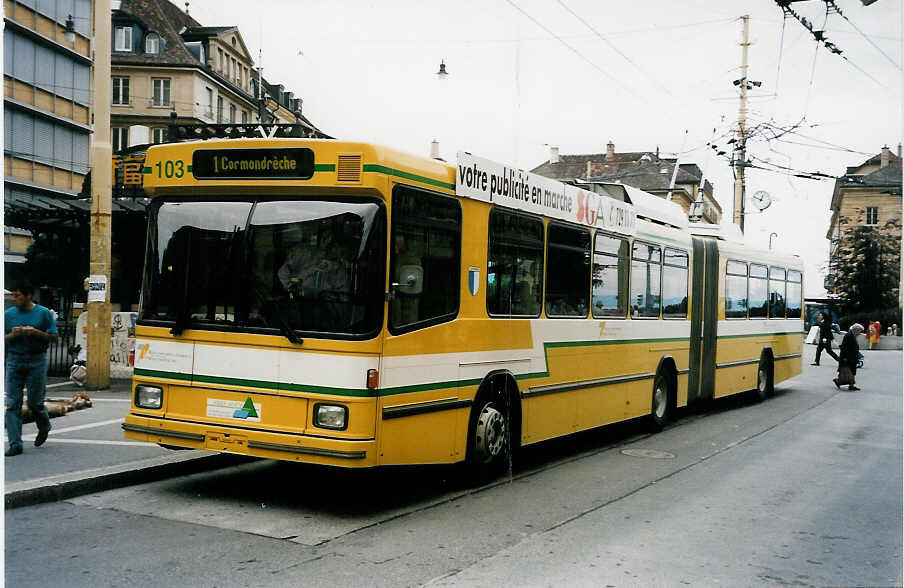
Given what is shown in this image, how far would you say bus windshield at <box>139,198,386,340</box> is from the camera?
7.09 m

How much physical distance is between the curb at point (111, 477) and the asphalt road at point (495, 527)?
0.11 m

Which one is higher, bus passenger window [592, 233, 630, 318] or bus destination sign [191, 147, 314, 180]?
bus destination sign [191, 147, 314, 180]

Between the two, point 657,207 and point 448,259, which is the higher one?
point 657,207

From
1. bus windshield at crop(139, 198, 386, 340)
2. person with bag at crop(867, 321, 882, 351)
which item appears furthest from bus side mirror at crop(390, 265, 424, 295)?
person with bag at crop(867, 321, 882, 351)

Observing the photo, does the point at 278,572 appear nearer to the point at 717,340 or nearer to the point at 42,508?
the point at 42,508

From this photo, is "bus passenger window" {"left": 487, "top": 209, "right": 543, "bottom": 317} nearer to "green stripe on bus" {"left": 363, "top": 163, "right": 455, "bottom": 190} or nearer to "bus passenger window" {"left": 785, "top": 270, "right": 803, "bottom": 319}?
"green stripe on bus" {"left": 363, "top": 163, "right": 455, "bottom": 190}

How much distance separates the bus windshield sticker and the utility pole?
18.3 metres

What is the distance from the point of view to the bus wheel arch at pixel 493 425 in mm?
8477

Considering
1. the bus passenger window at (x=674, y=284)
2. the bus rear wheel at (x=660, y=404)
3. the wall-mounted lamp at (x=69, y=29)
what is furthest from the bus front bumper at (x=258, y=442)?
the wall-mounted lamp at (x=69, y=29)

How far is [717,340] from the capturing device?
52.1ft

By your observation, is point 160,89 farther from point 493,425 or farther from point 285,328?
point 285,328

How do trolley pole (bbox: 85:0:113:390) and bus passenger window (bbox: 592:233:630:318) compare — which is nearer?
bus passenger window (bbox: 592:233:630:318)

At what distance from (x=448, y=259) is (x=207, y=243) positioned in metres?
2.08

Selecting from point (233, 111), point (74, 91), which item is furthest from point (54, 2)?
point (233, 111)
